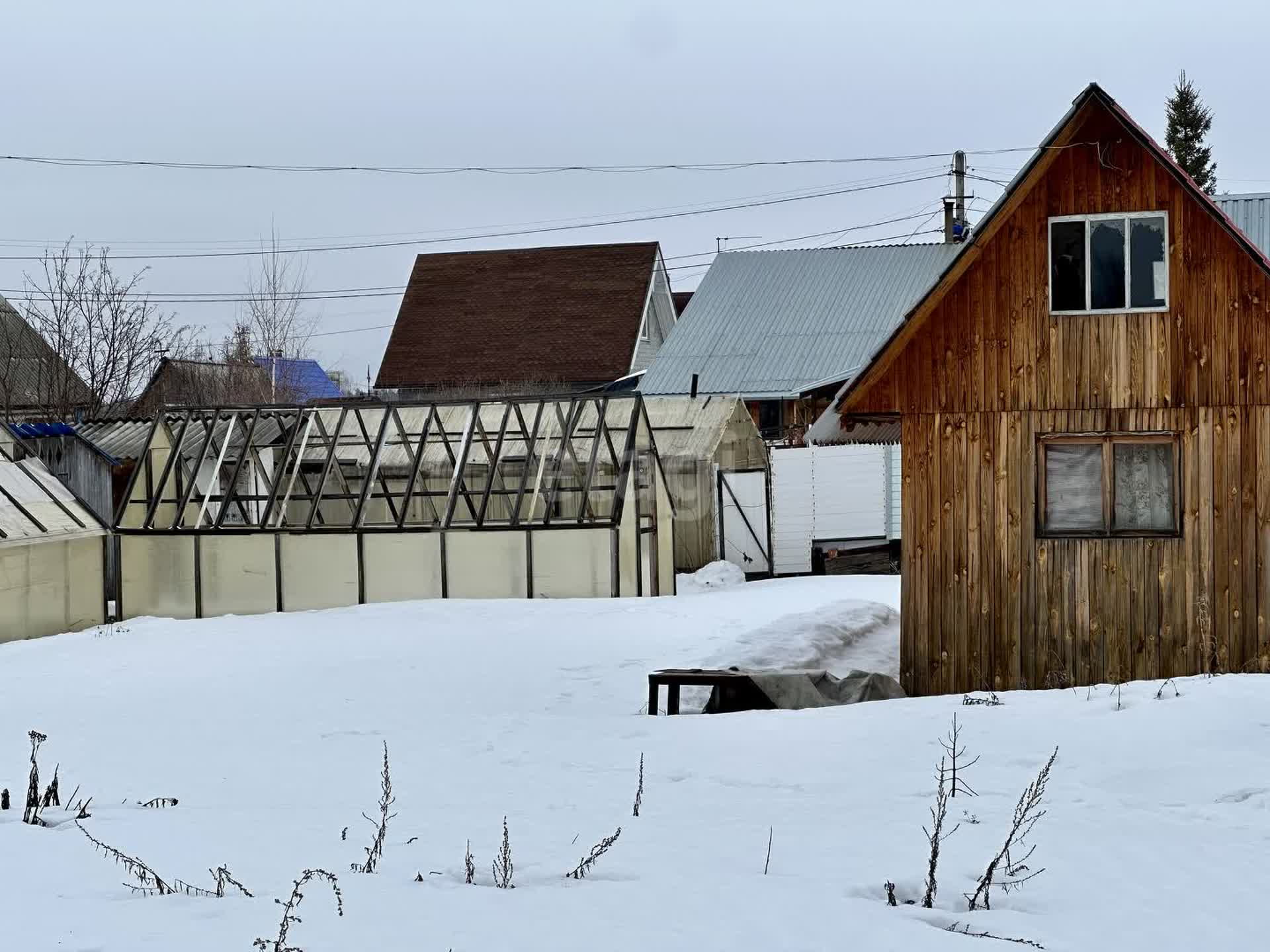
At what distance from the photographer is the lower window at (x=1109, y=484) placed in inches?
450

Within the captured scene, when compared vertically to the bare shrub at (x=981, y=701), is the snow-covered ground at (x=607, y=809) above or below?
below

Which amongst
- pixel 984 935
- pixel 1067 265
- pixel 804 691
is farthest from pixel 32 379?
pixel 984 935

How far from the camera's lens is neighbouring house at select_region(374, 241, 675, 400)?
39.8 meters

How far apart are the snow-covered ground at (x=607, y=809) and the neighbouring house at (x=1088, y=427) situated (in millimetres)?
1519

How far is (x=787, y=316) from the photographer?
34.1 m

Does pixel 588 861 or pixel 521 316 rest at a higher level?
pixel 521 316

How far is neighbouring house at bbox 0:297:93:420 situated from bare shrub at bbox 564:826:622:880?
23.1 metres

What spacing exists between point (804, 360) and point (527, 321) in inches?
460

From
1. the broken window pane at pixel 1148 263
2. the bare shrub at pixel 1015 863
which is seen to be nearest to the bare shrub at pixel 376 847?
the bare shrub at pixel 1015 863

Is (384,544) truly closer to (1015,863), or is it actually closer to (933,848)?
(1015,863)

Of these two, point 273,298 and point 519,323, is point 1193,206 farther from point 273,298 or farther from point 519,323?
point 273,298

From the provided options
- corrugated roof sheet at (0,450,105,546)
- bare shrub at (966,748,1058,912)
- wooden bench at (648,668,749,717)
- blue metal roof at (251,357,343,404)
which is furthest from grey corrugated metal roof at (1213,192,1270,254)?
blue metal roof at (251,357,343,404)

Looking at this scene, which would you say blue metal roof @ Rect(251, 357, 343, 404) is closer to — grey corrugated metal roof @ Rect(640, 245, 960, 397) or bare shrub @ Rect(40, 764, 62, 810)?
grey corrugated metal roof @ Rect(640, 245, 960, 397)

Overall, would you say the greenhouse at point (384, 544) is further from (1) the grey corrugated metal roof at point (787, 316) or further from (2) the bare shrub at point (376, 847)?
(1) the grey corrugated metal roof at point (787, 316)
